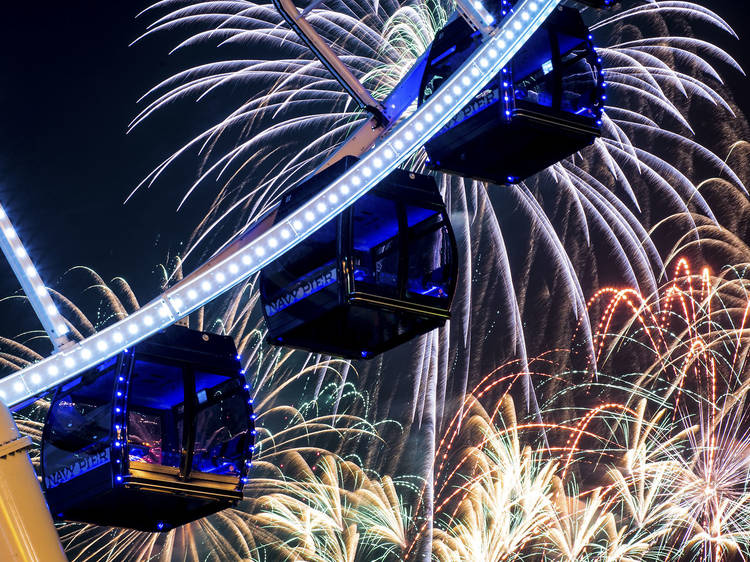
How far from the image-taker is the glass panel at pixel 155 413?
34.3 ft

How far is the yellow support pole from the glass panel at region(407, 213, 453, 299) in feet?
22.2

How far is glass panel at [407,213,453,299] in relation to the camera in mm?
9781

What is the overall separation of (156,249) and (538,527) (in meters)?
9.73

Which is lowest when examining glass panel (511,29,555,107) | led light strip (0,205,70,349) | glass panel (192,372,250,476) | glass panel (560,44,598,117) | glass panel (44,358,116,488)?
glass panel (192,372,250,476)

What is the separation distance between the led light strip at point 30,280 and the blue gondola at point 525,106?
4233 mm

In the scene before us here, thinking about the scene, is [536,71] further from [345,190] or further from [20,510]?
[20,510]

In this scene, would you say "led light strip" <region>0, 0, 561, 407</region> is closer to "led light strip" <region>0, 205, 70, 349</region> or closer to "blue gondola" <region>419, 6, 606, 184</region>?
"led light strip" <region>0, 205, 70, 349</region>

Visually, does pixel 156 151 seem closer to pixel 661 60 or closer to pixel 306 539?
pixel 306 539

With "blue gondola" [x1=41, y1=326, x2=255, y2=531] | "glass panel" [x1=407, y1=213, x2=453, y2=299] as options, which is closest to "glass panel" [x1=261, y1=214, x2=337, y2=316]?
"glass panel" [x1=407, y1=213, x2=453, y2=299]

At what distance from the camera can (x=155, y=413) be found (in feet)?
37.0

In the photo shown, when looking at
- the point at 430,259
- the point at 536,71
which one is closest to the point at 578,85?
the point at 536,71

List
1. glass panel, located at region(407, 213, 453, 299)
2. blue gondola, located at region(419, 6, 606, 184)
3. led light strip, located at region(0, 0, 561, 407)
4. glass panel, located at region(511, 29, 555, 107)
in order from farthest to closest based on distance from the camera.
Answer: glass panel, located at region(407, 213, 453, 299) < glass panel, located at region(511, 29, 555, 107) < blue gondola, located at region(419, 6, 606, 184) < led light strip, located at region(0, 0, 561, 407)

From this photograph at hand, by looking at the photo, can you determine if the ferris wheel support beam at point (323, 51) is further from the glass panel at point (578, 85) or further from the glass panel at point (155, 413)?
the glass panel at point (155, 413)

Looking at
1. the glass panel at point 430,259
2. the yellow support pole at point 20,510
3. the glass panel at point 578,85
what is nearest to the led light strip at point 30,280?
the yellow support pole at point 20,510
